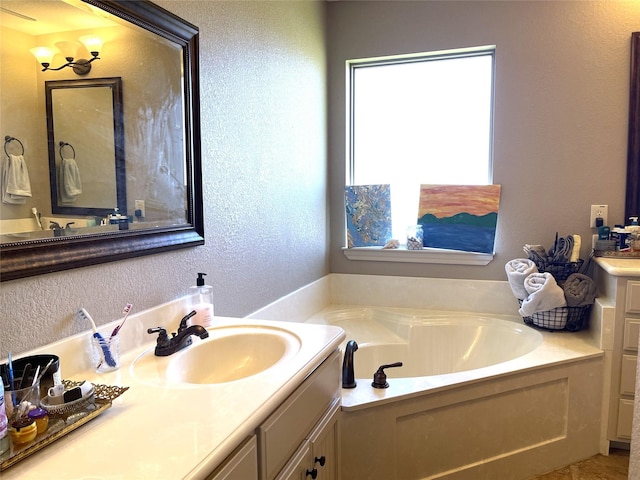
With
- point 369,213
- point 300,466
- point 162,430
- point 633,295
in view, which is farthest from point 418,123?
point 162,430

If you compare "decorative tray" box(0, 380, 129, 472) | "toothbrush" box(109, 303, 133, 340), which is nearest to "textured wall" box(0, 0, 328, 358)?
"toothbrush" box(109, 303, 133, 340)

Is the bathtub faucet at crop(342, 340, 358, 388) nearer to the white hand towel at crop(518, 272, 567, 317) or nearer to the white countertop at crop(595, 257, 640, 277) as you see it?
the white hand towel at crop(518, 272, 567, 317)

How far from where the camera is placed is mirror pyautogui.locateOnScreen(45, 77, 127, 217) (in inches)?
44.5

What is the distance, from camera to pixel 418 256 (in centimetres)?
290

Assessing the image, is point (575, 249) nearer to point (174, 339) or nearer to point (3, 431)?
point (174, 339)

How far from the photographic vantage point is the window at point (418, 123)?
110 inches

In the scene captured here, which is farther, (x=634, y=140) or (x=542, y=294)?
(x=634, y=140)

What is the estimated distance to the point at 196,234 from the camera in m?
1.65

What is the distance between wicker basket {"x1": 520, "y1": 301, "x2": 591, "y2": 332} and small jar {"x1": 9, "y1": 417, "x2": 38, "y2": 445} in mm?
2328

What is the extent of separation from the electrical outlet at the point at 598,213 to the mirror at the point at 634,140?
10 centimetres

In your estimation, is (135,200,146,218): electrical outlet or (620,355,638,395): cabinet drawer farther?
(620,355,638,395): cabinet drawer

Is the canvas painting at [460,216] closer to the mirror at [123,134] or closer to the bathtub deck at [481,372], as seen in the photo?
the bathtub deck at [481,372]

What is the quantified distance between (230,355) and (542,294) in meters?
1.64

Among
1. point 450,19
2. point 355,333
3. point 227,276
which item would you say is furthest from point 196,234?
point 450,19
